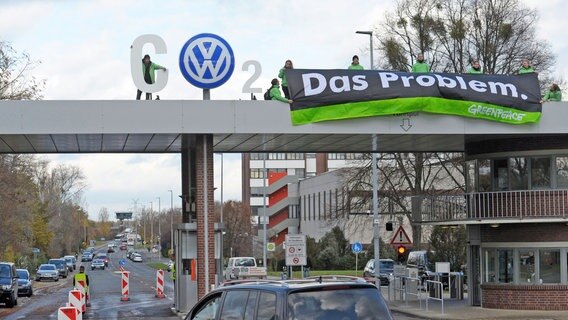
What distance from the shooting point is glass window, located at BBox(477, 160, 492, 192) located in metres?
31.6

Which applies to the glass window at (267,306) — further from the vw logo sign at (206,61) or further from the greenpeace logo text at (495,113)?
the greenpeace logo text at (495,113)

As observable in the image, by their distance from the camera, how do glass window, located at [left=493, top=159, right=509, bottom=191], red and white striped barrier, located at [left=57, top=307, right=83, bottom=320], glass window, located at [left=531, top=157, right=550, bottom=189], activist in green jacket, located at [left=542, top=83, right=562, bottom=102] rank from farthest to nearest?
glass window, located at [left=493, top=159, right=509, bottom=191], glass window, located at [left=531, top=157, right=550, bottom=189], activist in green jacket, located at [left=542, top=83, right=562, bottom=102], red and white striped barrier, located at [left=57, top=307, right=83, bottom=320]

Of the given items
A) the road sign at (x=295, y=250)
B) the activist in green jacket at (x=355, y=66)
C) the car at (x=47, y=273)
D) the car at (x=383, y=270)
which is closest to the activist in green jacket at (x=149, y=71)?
the activist in green jacket at (x=355, y=66)

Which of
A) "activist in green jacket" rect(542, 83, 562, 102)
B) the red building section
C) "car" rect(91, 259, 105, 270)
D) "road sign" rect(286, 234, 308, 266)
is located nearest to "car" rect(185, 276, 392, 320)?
"activist in green jacket" rect(542, 83, 562, 102)

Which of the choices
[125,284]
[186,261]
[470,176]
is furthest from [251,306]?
[125,284]

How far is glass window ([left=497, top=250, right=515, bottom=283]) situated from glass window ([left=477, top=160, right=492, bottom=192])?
2277mm

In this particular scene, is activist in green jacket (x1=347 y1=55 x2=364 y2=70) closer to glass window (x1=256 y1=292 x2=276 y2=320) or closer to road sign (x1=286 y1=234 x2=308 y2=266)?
road sign (x1=286 y1=234 x2=308 y2=266)

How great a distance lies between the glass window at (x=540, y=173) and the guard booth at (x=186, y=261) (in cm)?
1125

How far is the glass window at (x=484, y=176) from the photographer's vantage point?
104 ft

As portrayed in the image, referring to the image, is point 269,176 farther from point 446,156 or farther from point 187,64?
point 187,64

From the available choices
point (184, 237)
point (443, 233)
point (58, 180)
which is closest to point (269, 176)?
point (58, 180)

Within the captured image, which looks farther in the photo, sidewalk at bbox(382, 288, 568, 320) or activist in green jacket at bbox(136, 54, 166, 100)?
sidewalk at bbox(382, 288, 568, 320)

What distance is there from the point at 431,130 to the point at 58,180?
399 feet

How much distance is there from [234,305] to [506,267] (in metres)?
21.9
